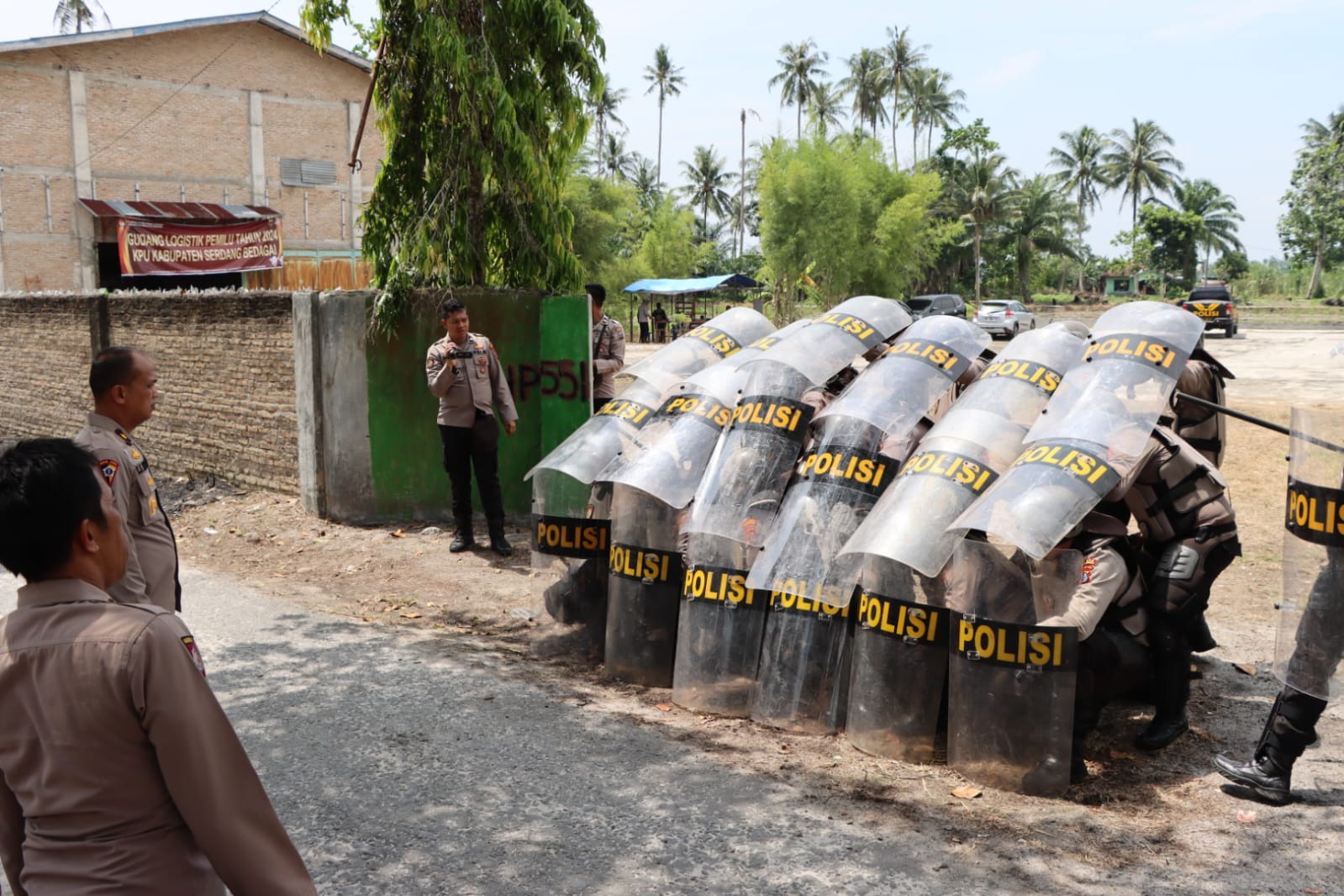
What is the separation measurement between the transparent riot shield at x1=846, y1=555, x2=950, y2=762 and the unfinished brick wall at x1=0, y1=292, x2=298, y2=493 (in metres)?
6.70

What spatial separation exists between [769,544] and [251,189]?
79.7 ft

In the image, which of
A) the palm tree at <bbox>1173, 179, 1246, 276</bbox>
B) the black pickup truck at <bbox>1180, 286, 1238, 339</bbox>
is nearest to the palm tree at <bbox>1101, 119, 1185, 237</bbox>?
the palm tree at <bbox>1173, 179, 1246, 276</bbox>

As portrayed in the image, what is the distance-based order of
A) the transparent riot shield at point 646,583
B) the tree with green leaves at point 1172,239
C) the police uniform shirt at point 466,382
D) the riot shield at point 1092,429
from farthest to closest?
the tree with green leaves at point 1172,239 < the police uniform shirt at point 466,382 < the transparent riot shield at point 646,583 < the riot shield at point 1092,429

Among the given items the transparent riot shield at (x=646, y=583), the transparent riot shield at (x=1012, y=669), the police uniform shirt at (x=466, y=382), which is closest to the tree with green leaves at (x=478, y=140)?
the police uniform shirt at (x=466, y=382)

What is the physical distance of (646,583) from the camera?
5453 mm

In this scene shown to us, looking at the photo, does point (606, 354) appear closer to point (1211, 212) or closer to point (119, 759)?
point (119, 759)

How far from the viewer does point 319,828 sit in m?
3.88

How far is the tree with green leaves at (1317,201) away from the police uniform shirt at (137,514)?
6256cm

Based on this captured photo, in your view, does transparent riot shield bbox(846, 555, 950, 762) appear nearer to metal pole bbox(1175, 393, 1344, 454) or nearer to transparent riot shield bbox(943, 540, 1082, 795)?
transparent riot shield bbox(943, 540, 1082, 795)

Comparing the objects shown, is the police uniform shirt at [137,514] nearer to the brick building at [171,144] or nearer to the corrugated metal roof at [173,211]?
the brick building at [171,144]

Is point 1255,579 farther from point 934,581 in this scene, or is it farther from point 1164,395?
point 934,581

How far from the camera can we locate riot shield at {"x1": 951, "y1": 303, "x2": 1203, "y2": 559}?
164 inches

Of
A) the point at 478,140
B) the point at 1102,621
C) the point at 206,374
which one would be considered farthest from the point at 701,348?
the point at 206,374

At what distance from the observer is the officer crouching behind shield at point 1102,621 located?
14.1 feet
